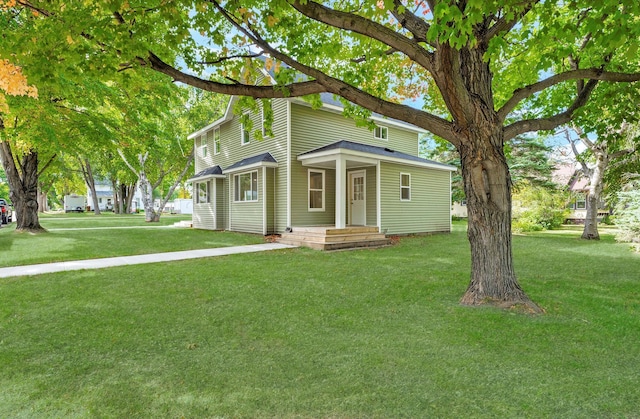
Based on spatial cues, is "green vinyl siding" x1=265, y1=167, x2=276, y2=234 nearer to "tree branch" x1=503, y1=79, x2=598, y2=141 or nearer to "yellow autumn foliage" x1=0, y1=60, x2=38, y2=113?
"yellow autumn foliage" x1=0, y1=60, x2=38, y2=113

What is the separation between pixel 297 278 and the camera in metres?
6.38

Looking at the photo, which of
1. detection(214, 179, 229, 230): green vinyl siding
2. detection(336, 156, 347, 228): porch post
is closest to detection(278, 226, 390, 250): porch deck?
detection(336, 156, 347, 228): porch post

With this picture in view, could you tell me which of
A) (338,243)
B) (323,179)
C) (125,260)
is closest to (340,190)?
(338,243)

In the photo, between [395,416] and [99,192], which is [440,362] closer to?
[395,416]

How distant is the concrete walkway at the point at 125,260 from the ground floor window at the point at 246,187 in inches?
163

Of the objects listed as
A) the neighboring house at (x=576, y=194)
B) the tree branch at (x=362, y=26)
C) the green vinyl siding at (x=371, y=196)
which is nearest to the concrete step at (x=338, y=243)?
the green vinyl siding at (x=371, y=196)

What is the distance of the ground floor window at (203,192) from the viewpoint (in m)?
18.2

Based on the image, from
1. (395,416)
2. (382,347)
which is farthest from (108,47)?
(395,416)

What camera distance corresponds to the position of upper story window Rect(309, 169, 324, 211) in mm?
13743

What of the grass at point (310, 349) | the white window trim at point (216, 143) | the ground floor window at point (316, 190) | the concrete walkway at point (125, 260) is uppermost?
the white window trim at point (216, 143)

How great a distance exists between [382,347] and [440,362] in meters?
0.56

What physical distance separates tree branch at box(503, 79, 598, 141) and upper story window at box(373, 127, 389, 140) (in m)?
11.1

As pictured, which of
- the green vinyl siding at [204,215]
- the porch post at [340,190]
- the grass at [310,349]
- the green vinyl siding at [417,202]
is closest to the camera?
the grass at [310,349]

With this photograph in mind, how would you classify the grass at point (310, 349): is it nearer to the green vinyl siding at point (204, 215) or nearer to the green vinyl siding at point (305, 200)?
the green vinyl siding at point (305, 200)
